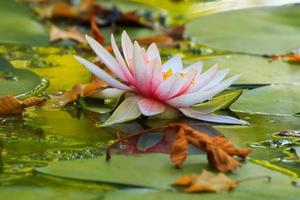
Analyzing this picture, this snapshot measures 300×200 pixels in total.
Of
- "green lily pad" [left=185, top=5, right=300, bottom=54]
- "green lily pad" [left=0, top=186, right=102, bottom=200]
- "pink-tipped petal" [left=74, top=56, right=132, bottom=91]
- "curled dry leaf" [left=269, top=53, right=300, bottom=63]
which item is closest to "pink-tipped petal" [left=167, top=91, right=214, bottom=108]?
"pink-tipped petal" [left=74, top=56, right=132, bottom=91]

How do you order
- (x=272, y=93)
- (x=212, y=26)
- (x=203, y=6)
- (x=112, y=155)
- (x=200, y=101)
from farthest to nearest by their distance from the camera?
(x=203, y=6) < (x=212, y=26) < (x=272, y=93) < (x=200, y=101) < (x=112, y=155)

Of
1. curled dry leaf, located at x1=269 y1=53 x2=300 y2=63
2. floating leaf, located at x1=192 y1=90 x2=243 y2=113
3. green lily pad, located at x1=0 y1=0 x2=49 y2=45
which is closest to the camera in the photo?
floating leaf, located at x1=192 y1=90 x2=243 y2=113

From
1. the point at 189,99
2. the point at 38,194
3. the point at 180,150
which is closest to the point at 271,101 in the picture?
the point at 189,99

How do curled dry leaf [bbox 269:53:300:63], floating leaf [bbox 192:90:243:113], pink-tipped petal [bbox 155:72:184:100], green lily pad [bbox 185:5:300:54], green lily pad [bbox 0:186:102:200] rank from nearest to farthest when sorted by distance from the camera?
green lily pad [bbox 0:186:102:200]
pink-tipped petal [bbox 155:72:184:100]
floating leaf [bbox 192:90:243:113]
curled dry leaf [bbox 269:53:300:63]
green lily pad [bbox 185:5:300:54]

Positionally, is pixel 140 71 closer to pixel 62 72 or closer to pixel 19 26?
pixel 62 72

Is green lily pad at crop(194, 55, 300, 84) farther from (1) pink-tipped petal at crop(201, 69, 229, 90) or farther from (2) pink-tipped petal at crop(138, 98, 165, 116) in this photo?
(2) pink-tipped petal at crop(138, 98, 165, 116)

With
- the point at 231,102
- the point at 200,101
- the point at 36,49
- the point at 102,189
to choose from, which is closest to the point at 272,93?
the point at 231,102

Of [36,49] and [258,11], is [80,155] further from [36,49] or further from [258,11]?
[258,11]

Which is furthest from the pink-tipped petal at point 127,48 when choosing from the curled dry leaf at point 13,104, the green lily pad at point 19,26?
the green lily pad at point 19,26
